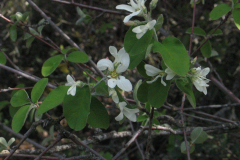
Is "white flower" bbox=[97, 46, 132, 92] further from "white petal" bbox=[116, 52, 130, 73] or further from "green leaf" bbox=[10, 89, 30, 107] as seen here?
"green leaf" bbox=[10, 89, 30, 107]

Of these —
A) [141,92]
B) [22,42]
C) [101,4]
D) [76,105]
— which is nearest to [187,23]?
[101,4]

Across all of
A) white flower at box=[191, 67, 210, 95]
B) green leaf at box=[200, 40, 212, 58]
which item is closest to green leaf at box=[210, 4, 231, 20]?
green leaf at box=[200, 40, 212, 58]

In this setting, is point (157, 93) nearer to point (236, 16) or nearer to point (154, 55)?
point (236, 16)

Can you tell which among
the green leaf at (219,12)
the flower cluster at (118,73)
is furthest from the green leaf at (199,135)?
the green leaf at (219,12)

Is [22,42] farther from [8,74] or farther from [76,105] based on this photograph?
[76,105]

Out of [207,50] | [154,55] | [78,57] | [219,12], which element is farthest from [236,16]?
[154,55]
